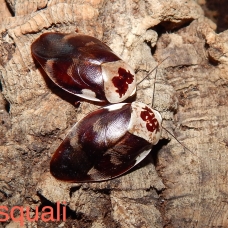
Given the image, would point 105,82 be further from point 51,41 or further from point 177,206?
point 177,206

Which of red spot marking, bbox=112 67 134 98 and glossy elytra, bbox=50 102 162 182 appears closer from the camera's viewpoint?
glossy elytra, bbox=50 102 162 182

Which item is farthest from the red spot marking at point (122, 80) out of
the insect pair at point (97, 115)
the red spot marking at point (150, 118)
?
the red spot marking at point (150, 118)

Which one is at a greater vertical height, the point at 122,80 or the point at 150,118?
the point at 122,80

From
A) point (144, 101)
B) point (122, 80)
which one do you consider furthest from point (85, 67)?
point (144, 101)

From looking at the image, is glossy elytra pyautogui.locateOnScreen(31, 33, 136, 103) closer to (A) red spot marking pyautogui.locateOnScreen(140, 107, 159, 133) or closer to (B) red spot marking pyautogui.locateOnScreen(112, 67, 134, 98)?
(B) red spot marking pyautogui.locateOnScreen(112, 67, 134, 98)

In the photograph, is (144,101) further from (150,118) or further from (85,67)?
(85,67)

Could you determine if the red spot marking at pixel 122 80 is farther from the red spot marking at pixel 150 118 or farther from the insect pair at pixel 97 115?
the red spot marking at pixel 150 118

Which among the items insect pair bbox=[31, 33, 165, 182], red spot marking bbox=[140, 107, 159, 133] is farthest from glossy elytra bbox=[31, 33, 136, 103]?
red spot marking bbox=[140, 107, 159, 133]
